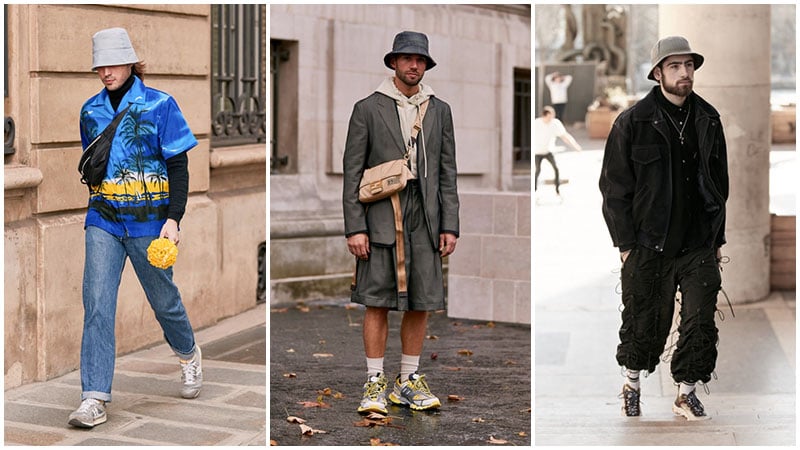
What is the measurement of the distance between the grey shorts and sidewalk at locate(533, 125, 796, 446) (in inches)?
37.5

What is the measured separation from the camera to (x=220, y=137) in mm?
10312

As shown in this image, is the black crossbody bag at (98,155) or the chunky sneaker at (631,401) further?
the chunky sneaker at (631,401)

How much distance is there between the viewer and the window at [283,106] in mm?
12320

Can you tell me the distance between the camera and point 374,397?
22.8ft

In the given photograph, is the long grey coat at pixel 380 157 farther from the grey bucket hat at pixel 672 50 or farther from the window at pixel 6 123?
the window at pixel 6 123

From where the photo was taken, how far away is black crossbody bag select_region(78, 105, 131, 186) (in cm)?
673

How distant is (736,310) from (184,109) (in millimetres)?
4907

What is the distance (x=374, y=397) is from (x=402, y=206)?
977mm

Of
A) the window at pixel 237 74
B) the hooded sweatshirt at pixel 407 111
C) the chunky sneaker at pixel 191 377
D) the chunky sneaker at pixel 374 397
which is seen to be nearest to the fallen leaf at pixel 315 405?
the chunky sneaker at pixel 374 397

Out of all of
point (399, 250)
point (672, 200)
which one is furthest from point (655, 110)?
point (399, 250)

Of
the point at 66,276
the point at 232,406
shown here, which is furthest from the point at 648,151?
the point at 66,276

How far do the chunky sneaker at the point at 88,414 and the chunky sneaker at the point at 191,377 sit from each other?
2.37ft

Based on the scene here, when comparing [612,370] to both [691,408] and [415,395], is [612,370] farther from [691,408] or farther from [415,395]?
[415,395]

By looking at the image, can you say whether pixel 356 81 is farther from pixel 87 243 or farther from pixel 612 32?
pixel 612 32
